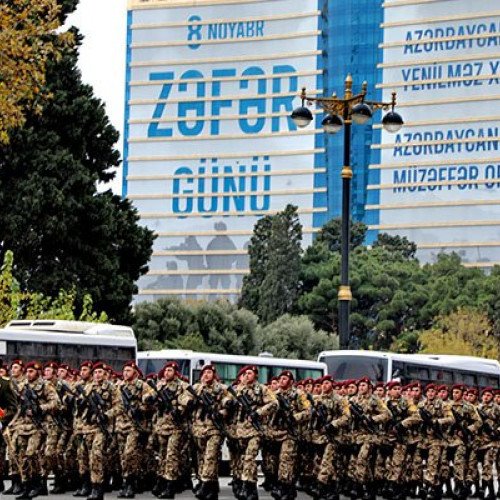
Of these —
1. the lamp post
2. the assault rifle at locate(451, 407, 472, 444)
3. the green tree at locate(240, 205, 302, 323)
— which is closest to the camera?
the assault rifle at locate(451, 407, 472, 444)

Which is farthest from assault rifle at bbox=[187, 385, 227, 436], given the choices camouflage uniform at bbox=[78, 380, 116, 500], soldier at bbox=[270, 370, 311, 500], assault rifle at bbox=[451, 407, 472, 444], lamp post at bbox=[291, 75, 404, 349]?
lamp post at bbox=[291, 75, 404, 349]

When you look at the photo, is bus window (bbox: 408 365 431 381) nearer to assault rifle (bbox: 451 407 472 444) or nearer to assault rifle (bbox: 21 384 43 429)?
assault rifle (bbox: 451 407 472 444)

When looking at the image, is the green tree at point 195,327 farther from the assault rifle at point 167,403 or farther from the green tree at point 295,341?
the assault rifle at point 167,403

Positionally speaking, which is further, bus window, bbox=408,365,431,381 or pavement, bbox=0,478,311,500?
bus window, bbox=408,365,431,381

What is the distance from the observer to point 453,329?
71438 mm

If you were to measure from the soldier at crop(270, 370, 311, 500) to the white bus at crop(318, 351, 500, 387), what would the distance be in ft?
33.9

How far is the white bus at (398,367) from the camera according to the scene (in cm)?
3180

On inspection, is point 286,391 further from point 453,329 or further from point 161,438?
point 453,329

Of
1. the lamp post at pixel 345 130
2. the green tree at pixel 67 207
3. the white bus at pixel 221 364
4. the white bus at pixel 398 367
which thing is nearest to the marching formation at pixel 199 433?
the lamp post at pixel 345 130

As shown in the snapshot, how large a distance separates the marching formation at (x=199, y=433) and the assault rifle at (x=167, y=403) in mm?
12

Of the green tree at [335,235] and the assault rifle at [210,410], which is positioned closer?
the assault rifle at [210,410]

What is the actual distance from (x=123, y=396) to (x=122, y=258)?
91.1ft

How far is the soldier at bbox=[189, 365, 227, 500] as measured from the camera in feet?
59.0

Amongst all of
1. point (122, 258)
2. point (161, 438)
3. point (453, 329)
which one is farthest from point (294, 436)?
point (453, 329)
